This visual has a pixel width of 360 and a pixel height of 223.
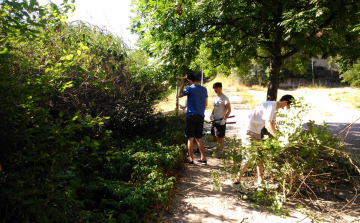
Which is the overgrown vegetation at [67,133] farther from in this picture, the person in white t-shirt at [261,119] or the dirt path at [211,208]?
the person in white t-shirt at [261,119]

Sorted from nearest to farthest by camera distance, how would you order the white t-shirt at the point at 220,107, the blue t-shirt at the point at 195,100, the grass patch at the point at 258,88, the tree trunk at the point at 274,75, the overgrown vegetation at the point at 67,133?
the overgrown vegetation at the point at 67,133, the blue t-shirt at the point at 195,100, the white t-shirt at the point at 220,107, the tree trunk at the point at 274,75, the grass patch at the point at 258,88

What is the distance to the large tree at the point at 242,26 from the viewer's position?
18.9ft

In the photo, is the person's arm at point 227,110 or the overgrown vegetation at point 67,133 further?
the person's arm at point 227,110

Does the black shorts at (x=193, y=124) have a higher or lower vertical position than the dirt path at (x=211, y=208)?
higher

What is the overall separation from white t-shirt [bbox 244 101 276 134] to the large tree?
196 centimetres

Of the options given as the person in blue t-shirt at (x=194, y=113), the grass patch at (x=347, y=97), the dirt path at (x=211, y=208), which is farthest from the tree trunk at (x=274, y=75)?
the grass patch at (x=347, y=97)

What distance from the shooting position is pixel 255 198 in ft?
13.4

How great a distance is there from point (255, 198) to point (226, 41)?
4215 millimetres

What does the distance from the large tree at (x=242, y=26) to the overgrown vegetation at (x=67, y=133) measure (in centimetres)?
96

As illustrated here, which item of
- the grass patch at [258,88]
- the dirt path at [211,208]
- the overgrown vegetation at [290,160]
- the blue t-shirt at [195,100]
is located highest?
the grass patch at [258,88]

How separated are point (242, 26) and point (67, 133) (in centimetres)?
558

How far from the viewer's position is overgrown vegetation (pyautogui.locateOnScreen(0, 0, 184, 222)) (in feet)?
6.70

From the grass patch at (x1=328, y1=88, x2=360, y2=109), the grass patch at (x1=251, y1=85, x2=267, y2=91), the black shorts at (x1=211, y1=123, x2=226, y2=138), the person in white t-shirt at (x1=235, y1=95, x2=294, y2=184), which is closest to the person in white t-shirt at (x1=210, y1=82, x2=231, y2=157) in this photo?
the black shorts at (x1=211, y1=123, x2=226, y2=138)

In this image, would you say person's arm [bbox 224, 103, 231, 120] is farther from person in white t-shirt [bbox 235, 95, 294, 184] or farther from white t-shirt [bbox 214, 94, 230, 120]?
person in white t-shirt [bbox 235, 95, 294, 184]
